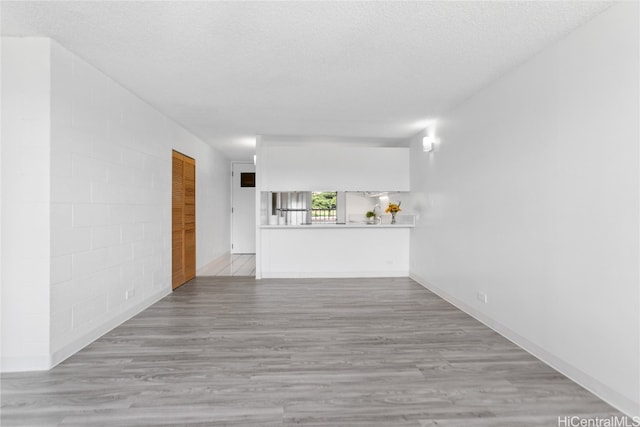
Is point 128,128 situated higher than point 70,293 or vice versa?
point 128,128

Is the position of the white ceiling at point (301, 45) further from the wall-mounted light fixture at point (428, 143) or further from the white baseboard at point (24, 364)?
the white baseboard at point (24, 364)

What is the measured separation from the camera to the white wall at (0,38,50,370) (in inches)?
102

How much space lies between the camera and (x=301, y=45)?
2.75 metres

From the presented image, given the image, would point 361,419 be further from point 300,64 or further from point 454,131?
point 454,131

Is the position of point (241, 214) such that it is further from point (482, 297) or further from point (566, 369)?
point (566, 369)

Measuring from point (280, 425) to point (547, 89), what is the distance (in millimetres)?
3095

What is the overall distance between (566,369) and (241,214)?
7.92 metres

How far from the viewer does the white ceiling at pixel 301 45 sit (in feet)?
7.47

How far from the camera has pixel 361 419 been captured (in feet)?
6.63

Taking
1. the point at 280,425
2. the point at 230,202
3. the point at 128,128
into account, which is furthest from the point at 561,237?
the point at 230,202

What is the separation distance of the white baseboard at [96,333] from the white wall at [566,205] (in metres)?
3.84

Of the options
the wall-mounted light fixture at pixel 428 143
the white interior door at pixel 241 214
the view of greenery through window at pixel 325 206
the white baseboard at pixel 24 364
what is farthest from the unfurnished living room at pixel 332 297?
the white interior door at pixel 241 214

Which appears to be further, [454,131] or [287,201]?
[287,201]

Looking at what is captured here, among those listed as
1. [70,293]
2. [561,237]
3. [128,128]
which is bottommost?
[70,293]
